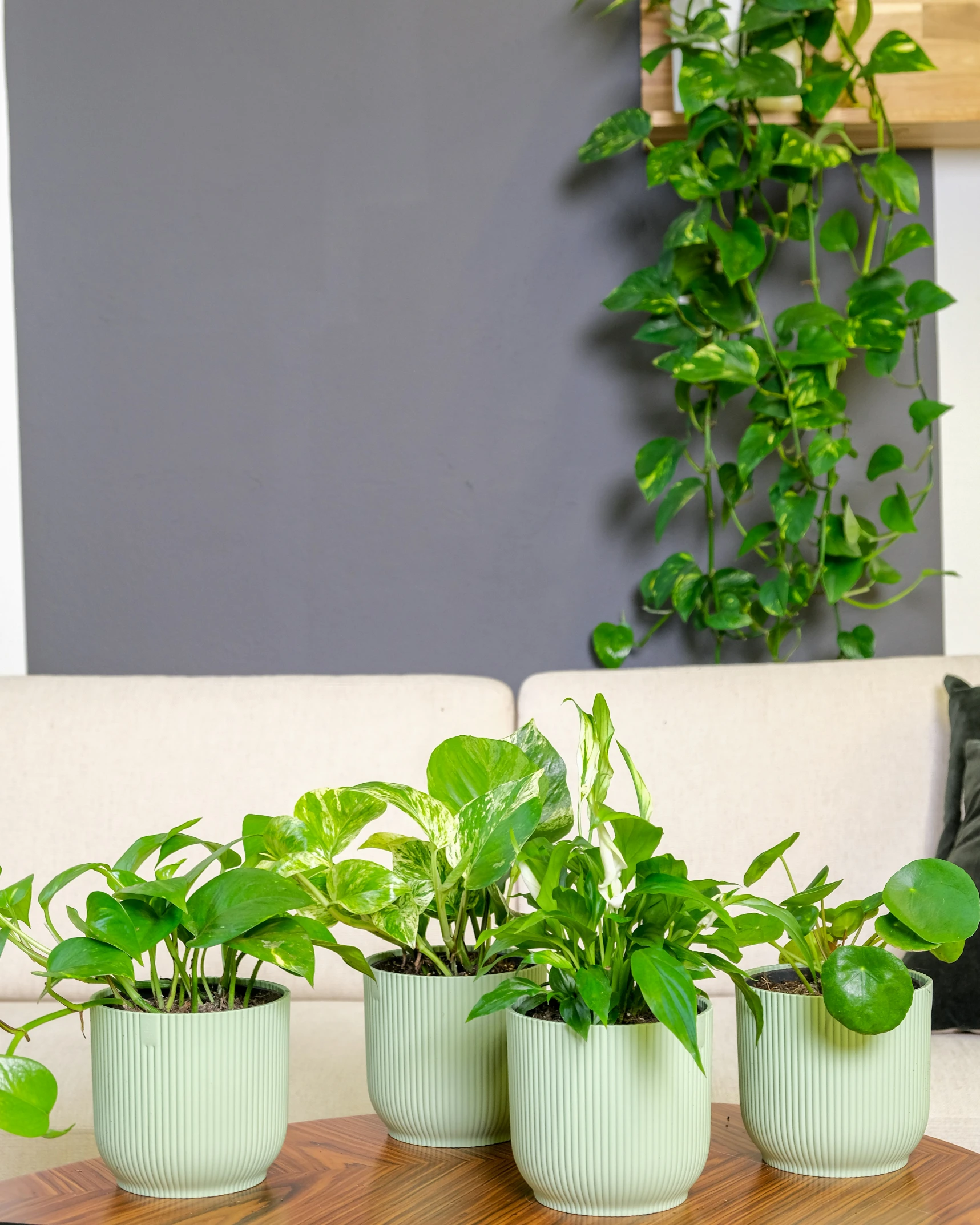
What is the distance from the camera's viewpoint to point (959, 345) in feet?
6.42

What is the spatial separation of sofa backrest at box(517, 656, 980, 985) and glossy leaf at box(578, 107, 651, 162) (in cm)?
85

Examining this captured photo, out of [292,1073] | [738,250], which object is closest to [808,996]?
[292,1073]

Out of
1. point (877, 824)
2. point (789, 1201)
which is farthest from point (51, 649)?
point (789, 1201)

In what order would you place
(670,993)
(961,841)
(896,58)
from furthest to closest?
(896,58) < (961,841) < (670,993)

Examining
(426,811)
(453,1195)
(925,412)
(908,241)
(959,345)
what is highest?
(908,241)

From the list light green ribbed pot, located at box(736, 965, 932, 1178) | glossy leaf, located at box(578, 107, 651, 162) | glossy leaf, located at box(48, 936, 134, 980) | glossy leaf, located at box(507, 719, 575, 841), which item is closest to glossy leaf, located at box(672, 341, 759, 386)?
glossy leaf, located at box(578, 107, 651, 162)

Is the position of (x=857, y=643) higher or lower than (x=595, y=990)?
higher

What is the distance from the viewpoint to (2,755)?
147cm

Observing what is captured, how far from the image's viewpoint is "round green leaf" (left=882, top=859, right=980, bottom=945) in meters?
0.60

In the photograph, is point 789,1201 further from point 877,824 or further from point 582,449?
point 582,449

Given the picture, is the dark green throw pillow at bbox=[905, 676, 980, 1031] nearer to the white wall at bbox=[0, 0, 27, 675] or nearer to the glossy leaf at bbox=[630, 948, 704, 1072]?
the glossy leaf at bbox=[630, 948, 704, 1072]

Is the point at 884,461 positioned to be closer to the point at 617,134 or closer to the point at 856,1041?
the point at 617,134

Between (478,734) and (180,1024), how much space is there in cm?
89

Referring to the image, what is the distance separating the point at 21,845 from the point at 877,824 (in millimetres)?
1055
